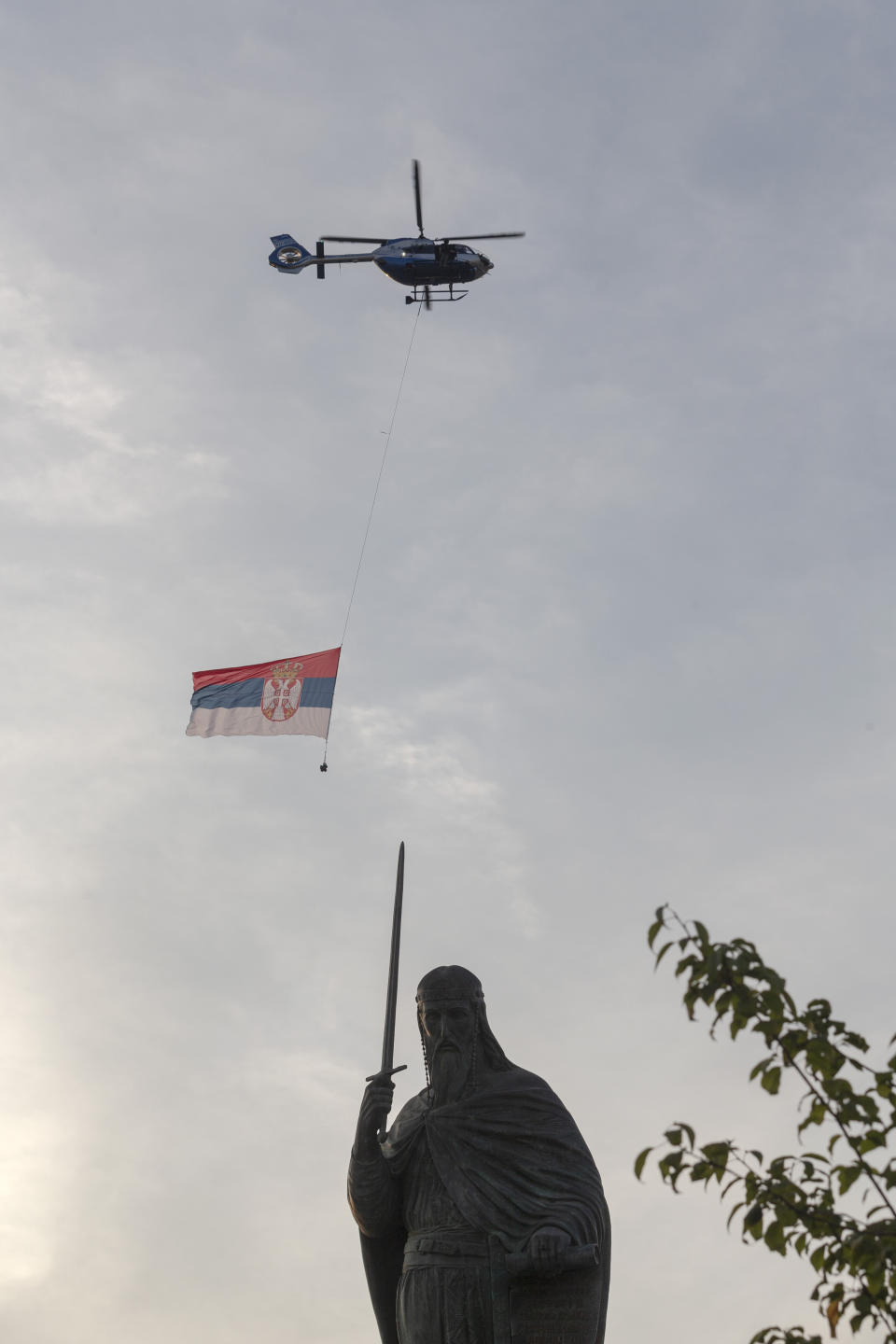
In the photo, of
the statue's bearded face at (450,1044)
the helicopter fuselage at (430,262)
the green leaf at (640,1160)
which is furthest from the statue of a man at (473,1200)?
the helicopter fuselage at (430,262)

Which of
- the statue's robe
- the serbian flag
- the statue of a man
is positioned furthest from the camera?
the serbian flag

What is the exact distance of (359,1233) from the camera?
12.1 m

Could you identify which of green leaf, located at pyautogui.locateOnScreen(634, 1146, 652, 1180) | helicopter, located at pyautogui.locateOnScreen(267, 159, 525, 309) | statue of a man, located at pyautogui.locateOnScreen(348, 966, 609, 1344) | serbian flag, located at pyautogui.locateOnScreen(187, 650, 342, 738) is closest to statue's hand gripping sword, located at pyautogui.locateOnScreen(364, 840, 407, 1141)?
statue of a man, located at pyautogui.locateOnScreen(348, 966, 609, 1344)

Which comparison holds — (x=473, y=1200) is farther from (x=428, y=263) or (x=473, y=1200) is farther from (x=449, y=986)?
(x=428, y=263)

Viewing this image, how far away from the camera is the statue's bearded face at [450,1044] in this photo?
12.1 meters

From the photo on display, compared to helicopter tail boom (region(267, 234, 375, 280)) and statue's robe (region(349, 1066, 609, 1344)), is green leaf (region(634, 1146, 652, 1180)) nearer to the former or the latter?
statue's robe (region(349, 1066, 609, 1344))

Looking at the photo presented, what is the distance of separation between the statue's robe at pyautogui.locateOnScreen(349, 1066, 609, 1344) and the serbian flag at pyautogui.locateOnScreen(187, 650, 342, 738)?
539 inches

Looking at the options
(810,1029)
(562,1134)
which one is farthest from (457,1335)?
(810,1029)

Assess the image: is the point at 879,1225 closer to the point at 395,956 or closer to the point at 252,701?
the point at 395,956

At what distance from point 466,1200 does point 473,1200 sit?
0.05 meters

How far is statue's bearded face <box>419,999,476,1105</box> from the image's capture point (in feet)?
39.9

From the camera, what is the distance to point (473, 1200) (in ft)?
37.4

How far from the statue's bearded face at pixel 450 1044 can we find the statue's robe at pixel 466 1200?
0.14 m

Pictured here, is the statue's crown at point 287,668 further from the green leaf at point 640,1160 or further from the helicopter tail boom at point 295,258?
the helicopter tail boom at point 295,258
